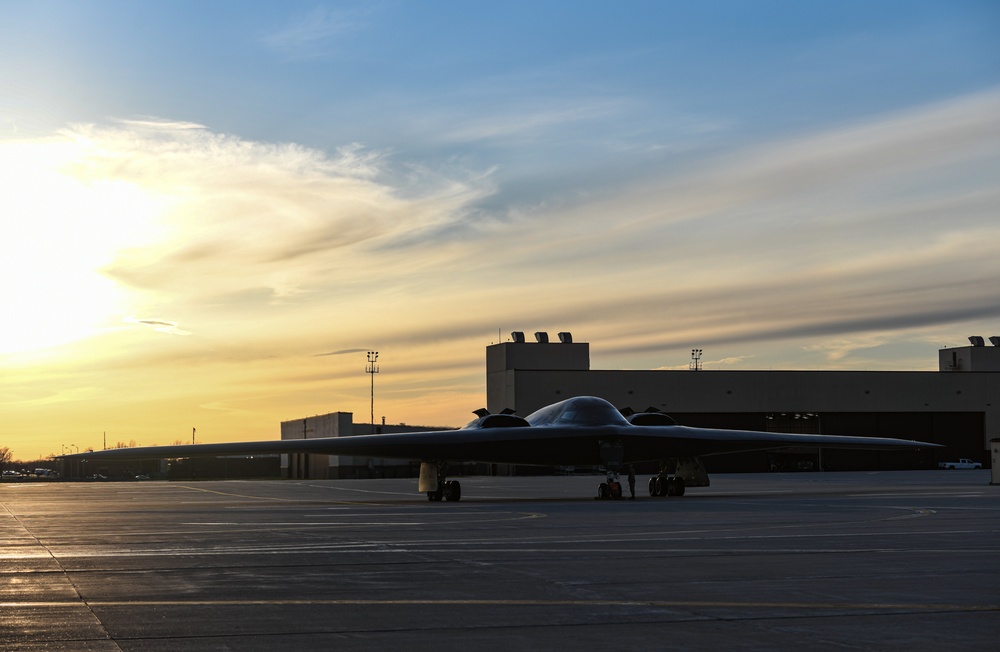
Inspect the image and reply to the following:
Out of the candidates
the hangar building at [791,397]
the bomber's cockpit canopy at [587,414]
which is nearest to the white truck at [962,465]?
the hangar building at [791,397]

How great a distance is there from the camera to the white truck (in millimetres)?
99875

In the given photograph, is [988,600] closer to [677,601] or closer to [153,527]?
[677,601]

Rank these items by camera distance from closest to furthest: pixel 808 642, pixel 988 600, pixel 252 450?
pixel 808 642
pixel 988 600
pixel 252 450

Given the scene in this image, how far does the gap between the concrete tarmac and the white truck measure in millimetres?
84392

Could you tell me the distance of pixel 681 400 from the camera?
98125 mm

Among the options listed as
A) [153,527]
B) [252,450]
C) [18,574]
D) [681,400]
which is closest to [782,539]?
[18,574]

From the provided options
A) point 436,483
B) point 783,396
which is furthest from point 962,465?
point 436,483

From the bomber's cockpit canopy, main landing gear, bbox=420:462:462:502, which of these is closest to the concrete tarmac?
the bomber's cockpit canopy

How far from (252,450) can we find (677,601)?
85.8ft

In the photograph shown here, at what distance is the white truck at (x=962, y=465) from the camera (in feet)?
328

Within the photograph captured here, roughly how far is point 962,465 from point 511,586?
9834 centimetres

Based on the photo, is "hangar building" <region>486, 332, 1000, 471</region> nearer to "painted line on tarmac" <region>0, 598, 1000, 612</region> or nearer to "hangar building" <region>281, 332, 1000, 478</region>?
"hangar building" <region>281, 332, 1000, 478</region>

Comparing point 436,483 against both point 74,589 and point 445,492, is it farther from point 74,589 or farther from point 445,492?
point 74,589

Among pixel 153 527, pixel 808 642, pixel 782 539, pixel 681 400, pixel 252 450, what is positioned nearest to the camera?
pixel 808 642
